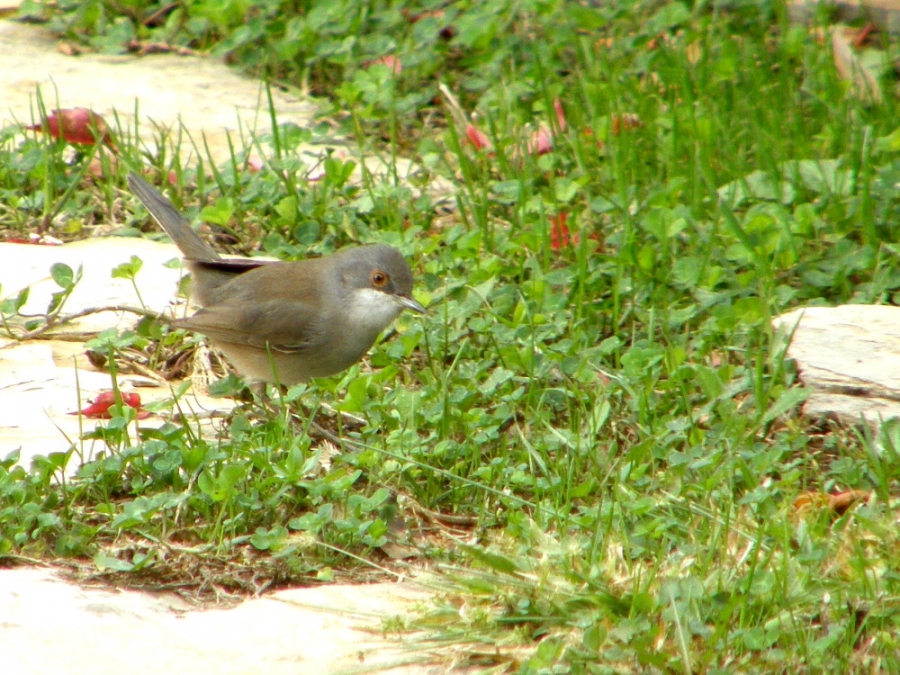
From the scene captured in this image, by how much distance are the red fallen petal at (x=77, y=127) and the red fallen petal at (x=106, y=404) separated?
2.26 metres

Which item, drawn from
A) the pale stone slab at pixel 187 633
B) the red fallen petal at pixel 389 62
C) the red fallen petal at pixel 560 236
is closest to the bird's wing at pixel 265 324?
the red fallen petal at pixel 560 236

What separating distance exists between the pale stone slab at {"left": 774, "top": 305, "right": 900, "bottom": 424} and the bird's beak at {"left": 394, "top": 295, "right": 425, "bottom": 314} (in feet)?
4.97

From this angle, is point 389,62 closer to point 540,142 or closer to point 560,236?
point 540,142

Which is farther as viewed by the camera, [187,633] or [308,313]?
[308,313]

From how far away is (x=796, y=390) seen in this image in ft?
14.9

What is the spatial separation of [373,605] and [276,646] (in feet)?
1.23

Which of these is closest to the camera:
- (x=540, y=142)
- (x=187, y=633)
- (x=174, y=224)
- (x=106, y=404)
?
(x=187, y=633)

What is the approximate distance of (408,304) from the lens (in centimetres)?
517

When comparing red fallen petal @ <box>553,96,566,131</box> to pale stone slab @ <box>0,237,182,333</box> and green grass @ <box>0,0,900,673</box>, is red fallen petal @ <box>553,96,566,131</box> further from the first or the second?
pale stone slab @ <box>0,237,182,333</box>

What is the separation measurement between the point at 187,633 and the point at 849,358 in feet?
9.12

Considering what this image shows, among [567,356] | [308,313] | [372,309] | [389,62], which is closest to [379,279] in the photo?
[372,309]

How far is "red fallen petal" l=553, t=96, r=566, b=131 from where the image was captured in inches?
270

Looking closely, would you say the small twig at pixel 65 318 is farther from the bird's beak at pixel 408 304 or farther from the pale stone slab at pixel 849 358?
the pale stone slab at pixel 849 358

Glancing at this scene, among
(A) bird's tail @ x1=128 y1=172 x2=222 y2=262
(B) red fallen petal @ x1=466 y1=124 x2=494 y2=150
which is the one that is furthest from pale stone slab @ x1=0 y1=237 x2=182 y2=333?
(B) red fallen petal @ x1=466 y1=124 x2=494 y2=150
